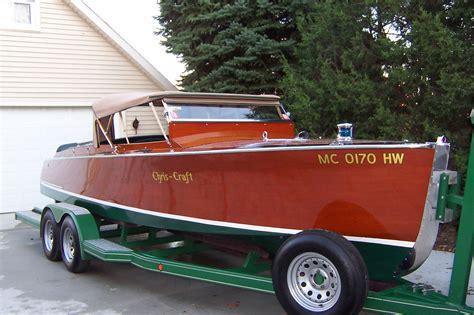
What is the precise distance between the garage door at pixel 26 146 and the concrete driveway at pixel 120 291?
14.0 feet

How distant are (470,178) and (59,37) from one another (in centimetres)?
1058

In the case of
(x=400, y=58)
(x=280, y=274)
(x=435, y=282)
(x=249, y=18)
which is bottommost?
(x=435, y=282)

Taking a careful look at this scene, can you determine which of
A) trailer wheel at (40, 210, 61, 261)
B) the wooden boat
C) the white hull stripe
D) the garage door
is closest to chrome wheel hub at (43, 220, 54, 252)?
trailer wheel at (40, 210, 61, 261)

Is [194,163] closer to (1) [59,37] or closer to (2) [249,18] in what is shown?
(2) [249,18]

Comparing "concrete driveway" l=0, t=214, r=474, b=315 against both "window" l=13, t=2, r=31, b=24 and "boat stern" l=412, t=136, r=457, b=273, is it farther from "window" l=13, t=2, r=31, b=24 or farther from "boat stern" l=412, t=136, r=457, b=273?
"window" l=13, t=2, r=31, b=24

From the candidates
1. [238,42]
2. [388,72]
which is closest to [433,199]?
[388,72]

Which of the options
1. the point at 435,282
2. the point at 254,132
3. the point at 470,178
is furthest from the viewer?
the point at 254,132

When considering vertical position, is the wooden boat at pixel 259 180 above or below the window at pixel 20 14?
below

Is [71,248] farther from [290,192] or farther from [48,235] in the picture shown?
[290,192]

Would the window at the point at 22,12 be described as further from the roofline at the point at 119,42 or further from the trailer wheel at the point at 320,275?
the trailer wheel at the point at 320,275

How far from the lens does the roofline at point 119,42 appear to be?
12.2 metres

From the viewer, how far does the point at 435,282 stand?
607 centimetres

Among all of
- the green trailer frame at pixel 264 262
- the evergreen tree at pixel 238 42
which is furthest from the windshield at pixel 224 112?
the evergreen tree at pixel 238 42

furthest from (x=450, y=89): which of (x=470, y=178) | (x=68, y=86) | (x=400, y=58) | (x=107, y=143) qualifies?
(x=68, y=86)
